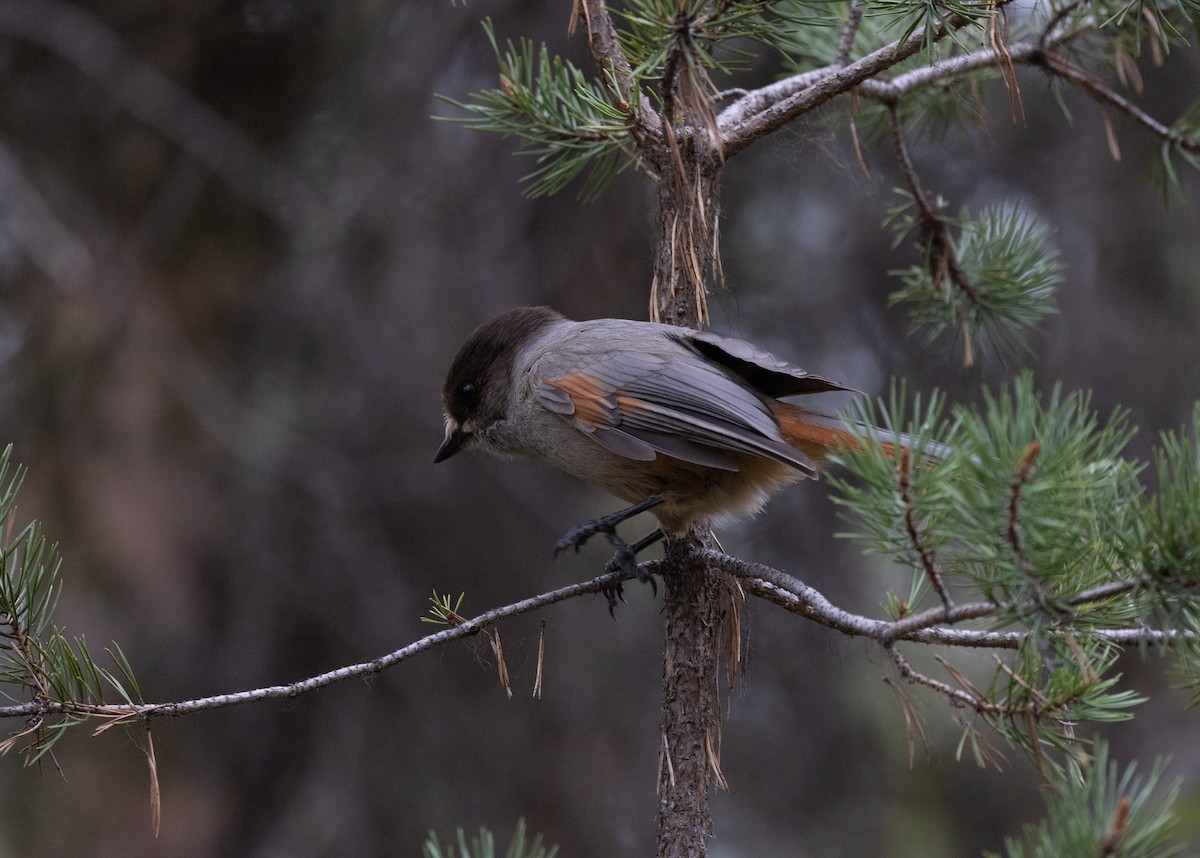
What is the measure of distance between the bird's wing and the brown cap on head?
13.0 inches

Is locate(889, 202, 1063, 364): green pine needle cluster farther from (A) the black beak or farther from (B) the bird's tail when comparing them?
(A) the black beak

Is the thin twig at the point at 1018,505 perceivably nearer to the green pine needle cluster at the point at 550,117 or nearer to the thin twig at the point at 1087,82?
the green pine needle cluster at the point at 550,117

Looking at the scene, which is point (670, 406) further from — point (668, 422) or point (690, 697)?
point (690, 697)

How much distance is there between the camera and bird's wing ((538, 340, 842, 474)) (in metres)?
2.46

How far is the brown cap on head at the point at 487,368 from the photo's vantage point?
310 cm

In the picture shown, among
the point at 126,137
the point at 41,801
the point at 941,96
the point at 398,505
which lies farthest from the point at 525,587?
the point at 941,96

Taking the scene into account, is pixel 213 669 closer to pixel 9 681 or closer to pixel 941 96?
pixel 9 681

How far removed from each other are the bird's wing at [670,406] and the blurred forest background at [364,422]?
74.3 inches

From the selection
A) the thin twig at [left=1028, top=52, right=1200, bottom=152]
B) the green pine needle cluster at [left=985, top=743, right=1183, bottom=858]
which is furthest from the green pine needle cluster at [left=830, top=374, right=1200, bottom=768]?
the thin twig at [left=1028, top=52, right=1200, bottom=152]

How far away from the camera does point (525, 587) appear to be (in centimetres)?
504

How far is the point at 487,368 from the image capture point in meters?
3.12

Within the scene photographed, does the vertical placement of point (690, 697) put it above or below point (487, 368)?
below

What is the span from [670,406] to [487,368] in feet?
2.38

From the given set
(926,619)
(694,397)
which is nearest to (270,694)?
(926,619)
